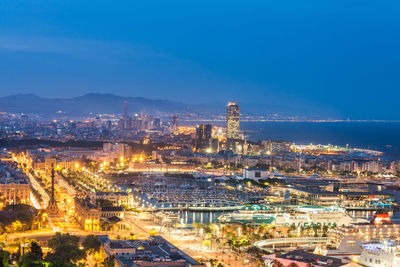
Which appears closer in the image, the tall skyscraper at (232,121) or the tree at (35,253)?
the tree at (35,253)

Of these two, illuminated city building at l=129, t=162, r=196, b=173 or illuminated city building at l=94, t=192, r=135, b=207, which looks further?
illuminated city building at l=129, t=162, r=196, b=173

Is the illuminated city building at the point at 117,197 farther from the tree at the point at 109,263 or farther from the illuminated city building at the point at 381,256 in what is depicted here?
the illuminated city building at the point at 381,256

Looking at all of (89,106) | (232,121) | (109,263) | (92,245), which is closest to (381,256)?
(109,263)

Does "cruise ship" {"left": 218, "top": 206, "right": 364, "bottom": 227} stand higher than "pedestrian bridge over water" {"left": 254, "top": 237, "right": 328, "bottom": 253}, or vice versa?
"cruise ship" {"left": 218, "top": 206, "right": 364, "bottom": 227}

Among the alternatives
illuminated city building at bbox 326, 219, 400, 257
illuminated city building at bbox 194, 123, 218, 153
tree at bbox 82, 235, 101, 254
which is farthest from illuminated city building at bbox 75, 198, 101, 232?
illuminated city building at bbox 194, 123, 218, 153

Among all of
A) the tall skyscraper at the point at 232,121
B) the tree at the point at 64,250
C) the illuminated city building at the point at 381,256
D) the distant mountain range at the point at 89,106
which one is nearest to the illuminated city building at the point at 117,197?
the tree at the point at 64,250

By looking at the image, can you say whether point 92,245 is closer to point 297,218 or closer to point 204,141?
point 297,218

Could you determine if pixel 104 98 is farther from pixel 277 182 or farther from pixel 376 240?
pixel 376 240

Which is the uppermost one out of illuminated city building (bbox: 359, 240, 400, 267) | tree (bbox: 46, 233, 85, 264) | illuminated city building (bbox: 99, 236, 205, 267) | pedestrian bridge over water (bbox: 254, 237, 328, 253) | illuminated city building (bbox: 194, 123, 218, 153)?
illuminated city building (bbox: 194, 123, 218, 153)

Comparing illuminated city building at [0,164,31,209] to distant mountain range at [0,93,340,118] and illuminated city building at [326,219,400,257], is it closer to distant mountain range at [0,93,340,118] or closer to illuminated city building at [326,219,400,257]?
illuminated city building at [326,219,400,257]

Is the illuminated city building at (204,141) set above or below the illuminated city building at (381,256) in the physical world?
above
